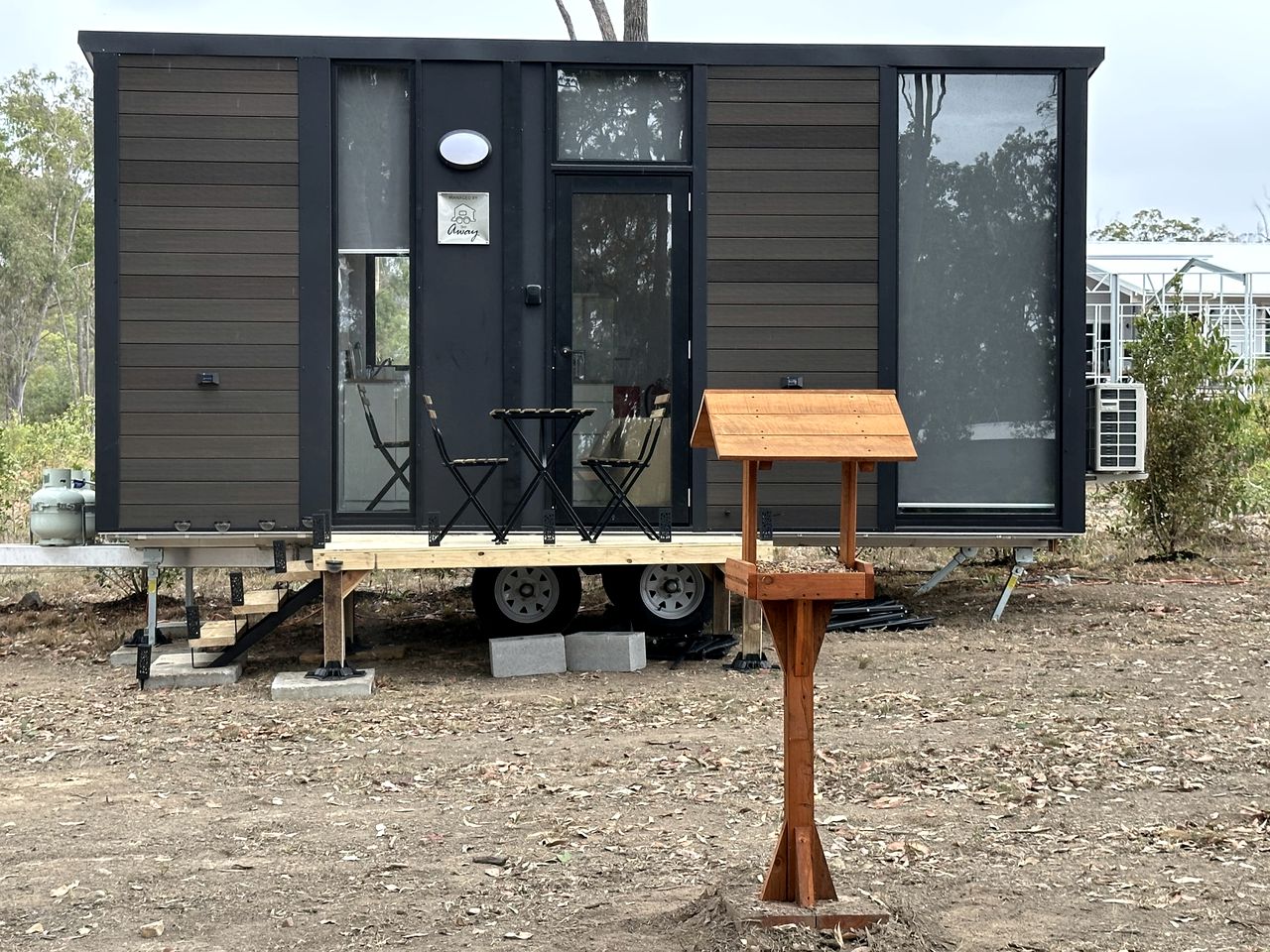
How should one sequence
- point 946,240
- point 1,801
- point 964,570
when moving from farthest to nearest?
point 964,570 < point 946,240 < point 1,801

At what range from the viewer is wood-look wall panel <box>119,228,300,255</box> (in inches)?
269

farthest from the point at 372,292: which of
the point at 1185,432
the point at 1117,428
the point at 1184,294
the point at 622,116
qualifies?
the point at 1184,294

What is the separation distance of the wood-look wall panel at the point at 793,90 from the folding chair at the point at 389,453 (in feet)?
7.74

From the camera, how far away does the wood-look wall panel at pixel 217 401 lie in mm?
6836

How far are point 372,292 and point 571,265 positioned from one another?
102 centimetres

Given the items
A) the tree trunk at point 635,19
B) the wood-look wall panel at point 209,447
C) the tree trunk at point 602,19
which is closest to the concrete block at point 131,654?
the wood-look wall panel at point 209,447

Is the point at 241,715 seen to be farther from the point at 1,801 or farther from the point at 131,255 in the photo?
the point at 131,255

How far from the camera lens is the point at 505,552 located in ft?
20.8

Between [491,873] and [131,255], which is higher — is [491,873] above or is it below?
below

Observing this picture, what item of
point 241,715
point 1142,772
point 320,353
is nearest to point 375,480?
point 320,353

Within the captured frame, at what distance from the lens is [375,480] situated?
700 centimetres

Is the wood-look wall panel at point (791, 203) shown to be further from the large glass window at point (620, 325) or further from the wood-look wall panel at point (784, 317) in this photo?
the wood-look wall panel at point (784, 317)

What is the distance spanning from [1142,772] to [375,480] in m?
4.00

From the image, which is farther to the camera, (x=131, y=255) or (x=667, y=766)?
(x=131, y=255)
